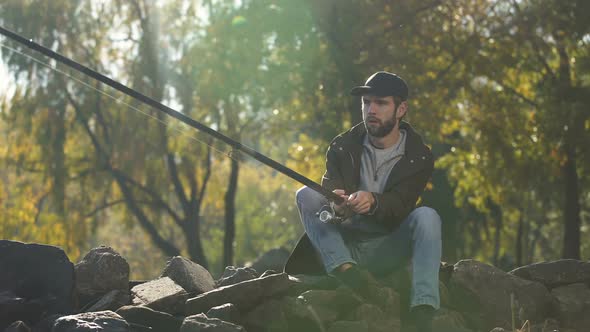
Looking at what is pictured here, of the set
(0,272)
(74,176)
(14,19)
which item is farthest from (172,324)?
(74,176)

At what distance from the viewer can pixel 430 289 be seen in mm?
5758

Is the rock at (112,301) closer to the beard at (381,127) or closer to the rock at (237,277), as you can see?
the rock at (237,277)

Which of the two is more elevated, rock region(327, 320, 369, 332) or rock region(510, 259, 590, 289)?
rock region(510, 259, 590, 289)

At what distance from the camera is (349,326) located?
572cm

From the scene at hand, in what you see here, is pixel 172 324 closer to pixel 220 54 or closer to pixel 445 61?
pixel 445 61

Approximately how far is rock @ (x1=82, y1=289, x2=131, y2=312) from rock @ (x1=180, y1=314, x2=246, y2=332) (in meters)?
0.88

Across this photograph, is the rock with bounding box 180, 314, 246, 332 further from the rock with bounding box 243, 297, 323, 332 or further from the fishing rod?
the fishing rod

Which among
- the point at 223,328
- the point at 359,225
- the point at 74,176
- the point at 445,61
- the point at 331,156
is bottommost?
the point at 223,328

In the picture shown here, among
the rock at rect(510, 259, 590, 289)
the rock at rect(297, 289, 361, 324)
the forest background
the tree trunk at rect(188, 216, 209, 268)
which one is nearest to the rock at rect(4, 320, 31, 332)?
the rock at rect(297, 289, 361, 324)

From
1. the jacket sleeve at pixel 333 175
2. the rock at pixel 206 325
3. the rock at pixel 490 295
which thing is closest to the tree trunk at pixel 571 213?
the rock at pixel 490 295

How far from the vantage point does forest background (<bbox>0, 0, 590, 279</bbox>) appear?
17109 millimetres

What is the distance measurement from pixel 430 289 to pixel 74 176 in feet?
57.8

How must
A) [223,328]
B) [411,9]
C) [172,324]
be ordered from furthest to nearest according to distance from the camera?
[411,9] < [172,324] < [223,328]

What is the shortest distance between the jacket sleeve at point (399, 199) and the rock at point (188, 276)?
142cm
